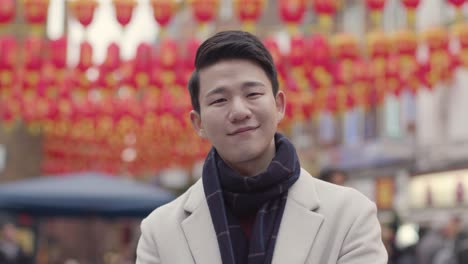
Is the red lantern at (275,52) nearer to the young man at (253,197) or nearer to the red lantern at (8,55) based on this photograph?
the red lantern at (8,55)

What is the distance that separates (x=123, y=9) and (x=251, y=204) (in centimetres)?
1096

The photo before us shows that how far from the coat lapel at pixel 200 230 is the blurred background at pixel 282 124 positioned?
3.59 m

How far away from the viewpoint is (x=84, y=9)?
43.1 ft

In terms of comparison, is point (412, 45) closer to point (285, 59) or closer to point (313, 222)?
point (285, 59)

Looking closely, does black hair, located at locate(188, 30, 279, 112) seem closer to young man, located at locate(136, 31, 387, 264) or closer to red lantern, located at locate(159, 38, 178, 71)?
young man, located at locate(136, 31, 387, 264)

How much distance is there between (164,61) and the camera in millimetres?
16047

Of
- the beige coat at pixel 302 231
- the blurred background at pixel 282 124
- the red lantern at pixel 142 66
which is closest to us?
the beige coat at pixel 302 231

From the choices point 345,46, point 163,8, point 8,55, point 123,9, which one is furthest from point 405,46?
point 8,55

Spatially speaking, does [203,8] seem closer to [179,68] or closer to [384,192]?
[179,68]

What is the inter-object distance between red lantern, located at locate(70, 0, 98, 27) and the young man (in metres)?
10.9

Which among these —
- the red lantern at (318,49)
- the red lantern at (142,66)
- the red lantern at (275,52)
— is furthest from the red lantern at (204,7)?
the red lantern at (142,66)

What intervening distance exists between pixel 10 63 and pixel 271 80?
13.6 m

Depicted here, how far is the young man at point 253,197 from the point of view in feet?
7.64

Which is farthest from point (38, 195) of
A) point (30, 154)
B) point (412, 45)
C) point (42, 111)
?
point (30, 154)
